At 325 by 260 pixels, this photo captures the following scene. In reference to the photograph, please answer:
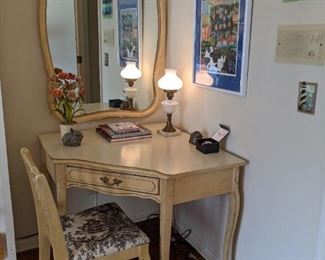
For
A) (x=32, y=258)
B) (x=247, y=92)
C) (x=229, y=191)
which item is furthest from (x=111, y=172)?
(x=32, y=258)

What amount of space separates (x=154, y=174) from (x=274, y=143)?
0.56 metres

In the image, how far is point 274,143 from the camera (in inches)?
64.4

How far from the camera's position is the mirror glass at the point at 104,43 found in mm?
2023

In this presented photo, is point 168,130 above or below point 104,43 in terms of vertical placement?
below

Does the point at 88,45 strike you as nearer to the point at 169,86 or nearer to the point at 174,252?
the point at 169,86

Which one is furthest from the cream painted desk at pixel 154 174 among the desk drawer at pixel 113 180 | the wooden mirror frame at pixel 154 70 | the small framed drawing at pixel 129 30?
the small framed drawing at pixel 129 30

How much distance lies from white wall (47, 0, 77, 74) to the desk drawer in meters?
0.66

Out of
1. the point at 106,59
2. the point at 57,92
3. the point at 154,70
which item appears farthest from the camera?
the point at 154,70

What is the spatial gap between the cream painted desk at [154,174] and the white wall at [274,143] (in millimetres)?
104

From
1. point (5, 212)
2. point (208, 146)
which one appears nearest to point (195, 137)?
point (208, 146)

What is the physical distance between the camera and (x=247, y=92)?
1753 millimetres

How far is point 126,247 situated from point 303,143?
0.88m

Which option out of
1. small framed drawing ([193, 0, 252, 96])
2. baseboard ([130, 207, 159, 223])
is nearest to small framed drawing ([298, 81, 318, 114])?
small framed drawing ([193, 0, 252, 96])

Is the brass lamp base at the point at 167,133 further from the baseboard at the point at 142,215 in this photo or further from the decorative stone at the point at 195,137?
the baseboard at the point at 142,215
